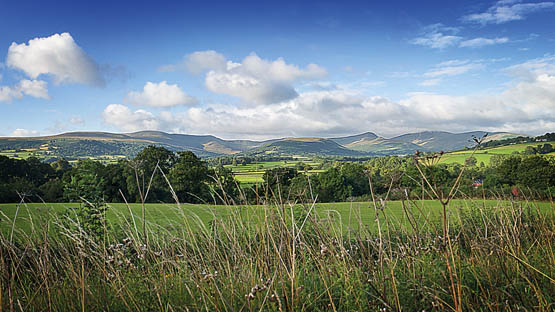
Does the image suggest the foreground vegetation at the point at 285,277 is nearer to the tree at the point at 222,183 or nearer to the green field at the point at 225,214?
the green field at the point at 225,214

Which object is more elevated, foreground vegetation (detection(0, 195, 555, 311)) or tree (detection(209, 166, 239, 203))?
tree (detection(209, 166, 239, 203))

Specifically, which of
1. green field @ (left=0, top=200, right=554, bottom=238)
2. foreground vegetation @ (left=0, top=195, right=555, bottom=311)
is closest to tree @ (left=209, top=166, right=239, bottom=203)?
green field @ (left=0, top=200, right=554, bottom=238)

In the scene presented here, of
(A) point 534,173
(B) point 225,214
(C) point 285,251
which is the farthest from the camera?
(A) point 534,173

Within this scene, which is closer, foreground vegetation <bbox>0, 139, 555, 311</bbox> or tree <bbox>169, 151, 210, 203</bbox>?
foreground vegetation <bbox>0, 139, 555, 311</bbox>

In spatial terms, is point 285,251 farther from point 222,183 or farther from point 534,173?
point 534,173

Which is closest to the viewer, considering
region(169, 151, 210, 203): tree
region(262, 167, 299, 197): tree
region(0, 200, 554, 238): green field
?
region(262, 167, 299, 197): tree

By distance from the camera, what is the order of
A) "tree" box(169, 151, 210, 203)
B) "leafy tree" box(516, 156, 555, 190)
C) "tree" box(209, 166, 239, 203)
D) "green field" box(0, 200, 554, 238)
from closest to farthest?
1. "tree" box(209, 166, 239, 203)
2. "green field" box(0, 200, 554, 238)
3. "tree" box(169, 151, 210, 203)
4. "leafy tree" box(516, 156, 555, 190)

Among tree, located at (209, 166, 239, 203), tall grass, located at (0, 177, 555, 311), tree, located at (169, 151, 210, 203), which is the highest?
tree, located at (209, 166, 239, 203)

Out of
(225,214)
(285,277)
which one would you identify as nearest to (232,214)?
(285,277)

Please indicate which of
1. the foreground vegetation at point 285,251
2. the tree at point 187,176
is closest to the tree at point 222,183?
the foreground vegetation at point 285,251

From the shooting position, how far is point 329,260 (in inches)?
130

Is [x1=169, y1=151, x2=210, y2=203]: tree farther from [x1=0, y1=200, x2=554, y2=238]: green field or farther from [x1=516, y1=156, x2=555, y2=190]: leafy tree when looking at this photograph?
[x1=516, y1=156, x2=555, y2=190]: leafy tree

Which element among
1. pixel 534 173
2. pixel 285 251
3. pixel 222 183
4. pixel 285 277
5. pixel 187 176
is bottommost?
pixel 187 176

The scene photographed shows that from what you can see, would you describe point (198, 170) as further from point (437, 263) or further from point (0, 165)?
point (437, 263)
